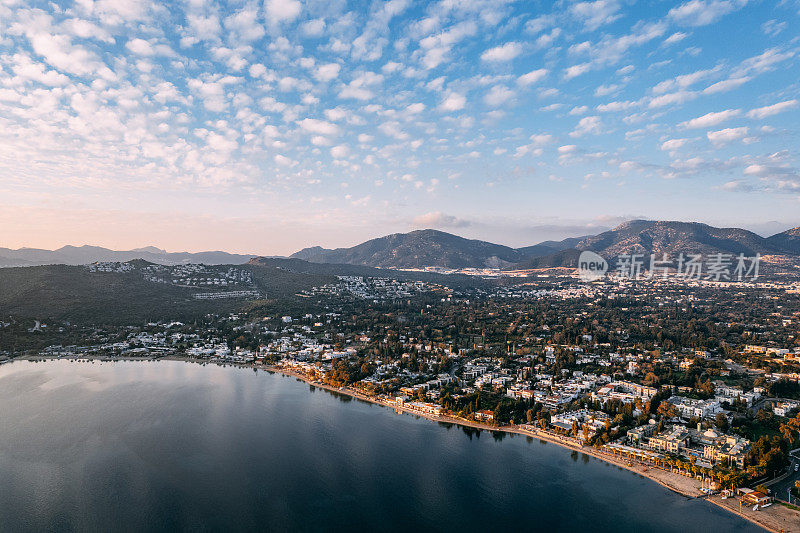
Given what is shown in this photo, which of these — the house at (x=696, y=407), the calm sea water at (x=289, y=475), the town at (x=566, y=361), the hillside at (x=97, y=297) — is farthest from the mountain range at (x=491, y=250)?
the house at (x=696, y=407)

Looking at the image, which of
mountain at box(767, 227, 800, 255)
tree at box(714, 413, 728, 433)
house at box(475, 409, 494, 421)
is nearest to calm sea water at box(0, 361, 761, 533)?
house at box(475, 409, 494, 421)

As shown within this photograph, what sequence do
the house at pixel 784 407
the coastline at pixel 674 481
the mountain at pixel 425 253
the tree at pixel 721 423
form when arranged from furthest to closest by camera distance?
the mountain at pixel 425 253, the house at pixel 784 407, the tree at pixel 721 423, the coastline at pixel 674 481

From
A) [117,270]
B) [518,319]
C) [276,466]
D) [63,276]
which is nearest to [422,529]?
[276,466]

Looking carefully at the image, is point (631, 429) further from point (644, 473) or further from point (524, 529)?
point (524, 529)

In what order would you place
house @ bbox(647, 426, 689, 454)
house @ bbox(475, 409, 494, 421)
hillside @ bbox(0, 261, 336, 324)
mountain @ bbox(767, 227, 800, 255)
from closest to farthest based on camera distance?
house @ bbox(647, 426, 689, 454) < house @ bbox(475, 409, 494, 421) < hillside @ bbox(0, 261, 336, 324) < mountain @ bbox(767, 227, 800, 255)

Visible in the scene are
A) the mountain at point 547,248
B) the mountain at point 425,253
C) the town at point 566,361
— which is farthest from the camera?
the mountain at point 547,248

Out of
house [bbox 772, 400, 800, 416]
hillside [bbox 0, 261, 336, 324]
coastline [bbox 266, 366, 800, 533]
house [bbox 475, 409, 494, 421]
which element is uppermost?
hillside [bbox 0, 261, 336, 324]

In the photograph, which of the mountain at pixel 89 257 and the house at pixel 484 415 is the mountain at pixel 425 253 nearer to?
the mountain at pixel 89 257

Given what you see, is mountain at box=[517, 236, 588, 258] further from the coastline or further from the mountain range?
the coastline
